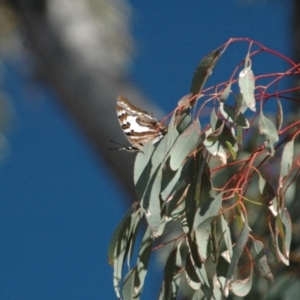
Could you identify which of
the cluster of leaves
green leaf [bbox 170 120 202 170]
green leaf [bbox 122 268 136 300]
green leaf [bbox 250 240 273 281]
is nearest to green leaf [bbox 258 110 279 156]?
the cluster of leaves

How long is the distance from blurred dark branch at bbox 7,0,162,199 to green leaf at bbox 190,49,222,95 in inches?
59.2

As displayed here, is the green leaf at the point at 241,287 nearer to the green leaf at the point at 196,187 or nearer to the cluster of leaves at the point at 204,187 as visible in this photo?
the cluster of leaves at the point at 204,187

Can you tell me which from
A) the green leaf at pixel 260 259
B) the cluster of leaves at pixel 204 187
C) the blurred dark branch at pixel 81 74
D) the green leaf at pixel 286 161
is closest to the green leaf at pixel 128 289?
the cluster of leaves at pixel 204 187

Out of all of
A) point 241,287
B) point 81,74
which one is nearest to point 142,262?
point 241,287

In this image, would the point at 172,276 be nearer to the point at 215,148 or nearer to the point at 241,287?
the point at 241,287

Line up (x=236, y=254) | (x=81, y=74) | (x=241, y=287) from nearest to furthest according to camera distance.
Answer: (x=236, y=254), (x=241, y=287), (x=81, y=74)

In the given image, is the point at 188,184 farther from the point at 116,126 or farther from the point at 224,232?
the point at 116,126

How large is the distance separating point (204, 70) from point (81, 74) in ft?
5.76

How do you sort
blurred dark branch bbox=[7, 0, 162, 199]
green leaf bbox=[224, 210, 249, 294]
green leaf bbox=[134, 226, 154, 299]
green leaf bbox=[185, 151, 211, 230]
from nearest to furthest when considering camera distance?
green leaf bbox=[224, 210, 249, 294] < green leaf bbox=[185, 151, 211, 230] < green leaf bbox=[134, 226, 154, 299] < blurred dark branch bbox=[7, 0, 162, 199]

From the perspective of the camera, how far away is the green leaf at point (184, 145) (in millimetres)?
1565

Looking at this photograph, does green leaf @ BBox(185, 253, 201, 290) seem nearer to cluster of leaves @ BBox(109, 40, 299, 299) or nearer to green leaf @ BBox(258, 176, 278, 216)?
cluster of leaves @ BBox(109, 40, 299, 299)

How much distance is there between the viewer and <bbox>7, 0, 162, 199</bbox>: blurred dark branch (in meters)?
3.19

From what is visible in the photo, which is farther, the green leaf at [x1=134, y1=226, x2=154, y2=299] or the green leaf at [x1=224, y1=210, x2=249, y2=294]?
the green leaf at [x1=134, y1=226, x2=154, y2=299]

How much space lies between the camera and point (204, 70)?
1602mm
